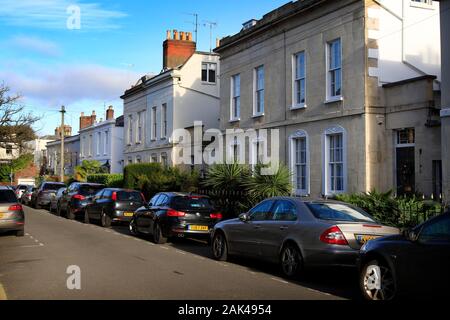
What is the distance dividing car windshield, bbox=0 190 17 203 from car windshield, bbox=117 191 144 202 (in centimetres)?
461

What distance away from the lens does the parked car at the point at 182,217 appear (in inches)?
607

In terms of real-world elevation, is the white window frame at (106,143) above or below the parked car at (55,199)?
above

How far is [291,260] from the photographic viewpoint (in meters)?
10.2

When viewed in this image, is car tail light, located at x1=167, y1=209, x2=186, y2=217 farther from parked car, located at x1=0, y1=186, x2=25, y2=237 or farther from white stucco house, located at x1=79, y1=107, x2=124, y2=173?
white stucco house, located at x1=79, y1=107, x2=124, y2=173

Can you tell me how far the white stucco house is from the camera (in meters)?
46.8

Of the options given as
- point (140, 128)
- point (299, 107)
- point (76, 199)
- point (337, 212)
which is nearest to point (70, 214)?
point (76, 199)

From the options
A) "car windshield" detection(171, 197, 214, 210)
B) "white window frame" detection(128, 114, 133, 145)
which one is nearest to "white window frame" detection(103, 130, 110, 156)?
"white window frame" detection(128, 114, 133, 145)

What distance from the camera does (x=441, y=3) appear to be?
1542cm

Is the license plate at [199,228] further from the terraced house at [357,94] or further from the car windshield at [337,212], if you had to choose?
the terraced house at [357,94]

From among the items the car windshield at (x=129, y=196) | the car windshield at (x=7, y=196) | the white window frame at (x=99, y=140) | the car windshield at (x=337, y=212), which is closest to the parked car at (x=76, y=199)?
the car windshield at (x=129, y=196)

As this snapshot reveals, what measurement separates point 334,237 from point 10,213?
1069 centimetres

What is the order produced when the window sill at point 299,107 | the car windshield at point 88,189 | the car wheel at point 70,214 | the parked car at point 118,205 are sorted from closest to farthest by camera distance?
1. the parked car at point 118,205
2. the window sill at point 299,107
3. the car wheel at point 70,214
4. the car windshield at point 88,189

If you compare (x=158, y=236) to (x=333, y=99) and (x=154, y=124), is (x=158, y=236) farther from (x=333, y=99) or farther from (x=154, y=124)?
(x=154, y=124)

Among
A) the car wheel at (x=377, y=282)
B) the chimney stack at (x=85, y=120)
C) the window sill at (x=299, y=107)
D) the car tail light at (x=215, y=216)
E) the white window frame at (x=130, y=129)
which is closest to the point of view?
the car wheel at (x=377, y=282)
